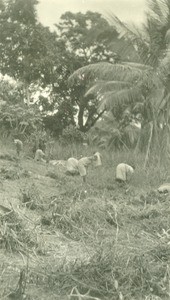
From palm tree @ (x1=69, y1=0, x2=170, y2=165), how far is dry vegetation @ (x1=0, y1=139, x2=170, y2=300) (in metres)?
6.00

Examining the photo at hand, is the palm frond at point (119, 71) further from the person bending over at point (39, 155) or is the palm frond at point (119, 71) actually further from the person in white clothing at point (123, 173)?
the person in white clothing at point (123, 173)

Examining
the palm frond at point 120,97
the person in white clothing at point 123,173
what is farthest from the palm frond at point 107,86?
the person in white clothing at point 123,173

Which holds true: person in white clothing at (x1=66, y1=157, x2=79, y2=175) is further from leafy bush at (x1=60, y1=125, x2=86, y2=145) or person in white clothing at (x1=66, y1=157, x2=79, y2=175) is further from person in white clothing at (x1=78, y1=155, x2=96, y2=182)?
leafy bush at (x1=60, y1=125, x2=86, y2=145)

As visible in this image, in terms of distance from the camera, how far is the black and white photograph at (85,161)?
496 centimetres

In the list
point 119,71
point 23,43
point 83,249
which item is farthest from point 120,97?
point 83,249

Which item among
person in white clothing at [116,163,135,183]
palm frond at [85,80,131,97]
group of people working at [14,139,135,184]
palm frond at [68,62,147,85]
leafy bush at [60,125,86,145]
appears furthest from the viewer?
leafy bush at [60,125,86,145]

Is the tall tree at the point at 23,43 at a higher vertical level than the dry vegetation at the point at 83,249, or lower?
higher

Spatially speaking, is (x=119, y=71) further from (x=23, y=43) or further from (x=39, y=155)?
(x=23, y=43)

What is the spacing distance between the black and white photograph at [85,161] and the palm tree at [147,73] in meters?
0.03

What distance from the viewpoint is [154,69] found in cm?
1633

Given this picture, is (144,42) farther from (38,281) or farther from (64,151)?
(38,281)

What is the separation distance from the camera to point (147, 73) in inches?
627

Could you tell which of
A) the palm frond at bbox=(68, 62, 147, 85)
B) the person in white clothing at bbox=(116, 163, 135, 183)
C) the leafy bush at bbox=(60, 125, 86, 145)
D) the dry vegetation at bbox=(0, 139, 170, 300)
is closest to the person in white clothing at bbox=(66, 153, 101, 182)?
the person in white clothing at bbox=(116, 163, 135, 183)

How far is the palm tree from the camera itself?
16047 millimetres
